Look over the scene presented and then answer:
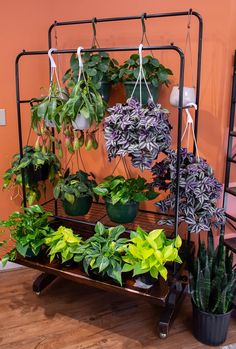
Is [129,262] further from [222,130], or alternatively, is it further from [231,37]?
[231,37]

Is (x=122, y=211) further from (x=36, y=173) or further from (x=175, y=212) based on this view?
(x=36, y=173)

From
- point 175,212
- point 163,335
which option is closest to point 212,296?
point 163,335

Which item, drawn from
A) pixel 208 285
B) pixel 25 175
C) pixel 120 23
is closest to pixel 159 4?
pixel 120 23

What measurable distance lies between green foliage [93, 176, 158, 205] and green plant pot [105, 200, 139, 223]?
34 millimetres

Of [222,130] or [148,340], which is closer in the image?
[148,340]

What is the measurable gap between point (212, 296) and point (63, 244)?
83 centimetres

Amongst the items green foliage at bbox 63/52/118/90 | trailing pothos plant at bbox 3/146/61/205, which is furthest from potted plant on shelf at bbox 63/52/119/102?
trailing pothos plant at bbox 3/146/61/205

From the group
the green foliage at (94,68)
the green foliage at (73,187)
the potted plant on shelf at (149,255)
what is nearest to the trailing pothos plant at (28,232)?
the green foliage at (73,187)

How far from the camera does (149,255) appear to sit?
5.18ft

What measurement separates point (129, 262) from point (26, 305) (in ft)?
2.70

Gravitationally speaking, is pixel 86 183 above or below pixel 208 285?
above

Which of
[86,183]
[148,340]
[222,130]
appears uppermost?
[222,130]

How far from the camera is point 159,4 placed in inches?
75.5

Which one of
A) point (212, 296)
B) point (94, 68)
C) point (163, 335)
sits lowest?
point (163, 335)
